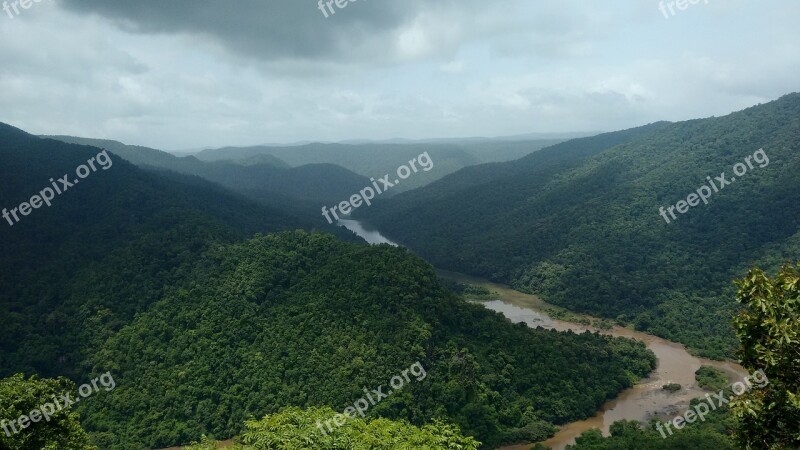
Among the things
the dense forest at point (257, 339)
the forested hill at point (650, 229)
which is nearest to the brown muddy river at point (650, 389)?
the dense forest at point (257, 339)

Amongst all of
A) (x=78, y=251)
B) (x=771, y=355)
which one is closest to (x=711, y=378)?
(x=771, y=355)

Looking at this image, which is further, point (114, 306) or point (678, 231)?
point (678, 231)

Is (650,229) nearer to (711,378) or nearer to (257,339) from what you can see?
(711,378)

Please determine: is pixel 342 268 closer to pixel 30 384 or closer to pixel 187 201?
pixel 30 384

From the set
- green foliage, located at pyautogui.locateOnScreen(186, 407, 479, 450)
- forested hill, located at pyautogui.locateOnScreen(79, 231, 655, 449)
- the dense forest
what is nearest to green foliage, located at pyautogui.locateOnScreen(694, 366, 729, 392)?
the dense forest

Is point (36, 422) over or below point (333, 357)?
over

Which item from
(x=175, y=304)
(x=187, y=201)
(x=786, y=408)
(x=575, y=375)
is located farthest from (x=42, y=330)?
(x=786, y=408)

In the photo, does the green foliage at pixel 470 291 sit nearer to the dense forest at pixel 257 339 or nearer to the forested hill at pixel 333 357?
the dense forest at pixel 257 339
